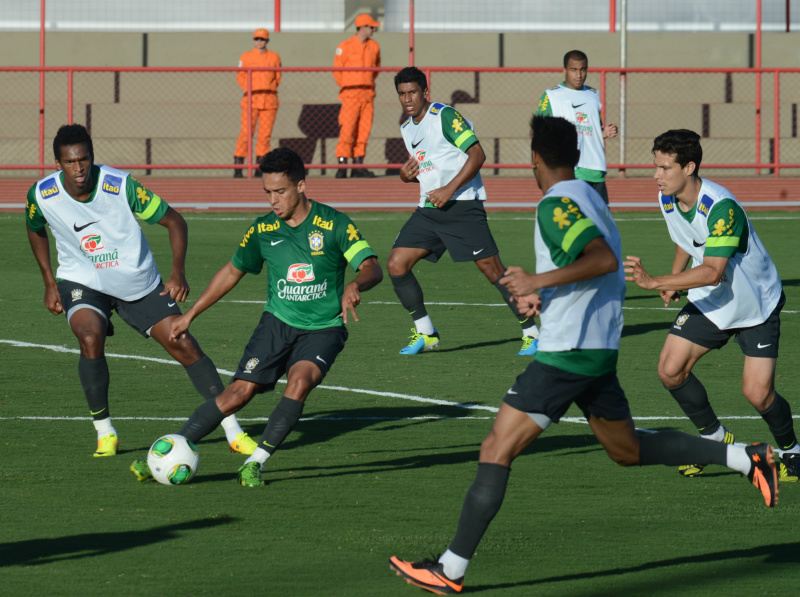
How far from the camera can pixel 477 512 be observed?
4875mm

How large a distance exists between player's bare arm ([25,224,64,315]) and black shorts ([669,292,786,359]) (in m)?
3.63

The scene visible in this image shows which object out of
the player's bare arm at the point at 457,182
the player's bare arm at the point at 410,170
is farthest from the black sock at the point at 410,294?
the player's bare arm at the point at 410,170

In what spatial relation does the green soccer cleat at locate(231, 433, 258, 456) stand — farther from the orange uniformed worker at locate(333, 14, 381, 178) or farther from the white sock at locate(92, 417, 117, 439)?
the orange uniformed worker at locate(333, 14, 381, 178)

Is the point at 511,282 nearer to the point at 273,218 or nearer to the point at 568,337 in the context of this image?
the point at 568,337

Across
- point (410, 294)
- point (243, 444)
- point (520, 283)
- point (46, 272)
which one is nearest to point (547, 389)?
point (520, 283)

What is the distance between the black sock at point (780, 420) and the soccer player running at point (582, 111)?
5.54 meters

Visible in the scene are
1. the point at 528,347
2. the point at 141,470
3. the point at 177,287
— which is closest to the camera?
the point at 141,470

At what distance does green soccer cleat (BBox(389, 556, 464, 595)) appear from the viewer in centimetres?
490

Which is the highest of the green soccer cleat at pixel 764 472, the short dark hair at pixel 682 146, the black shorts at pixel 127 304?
the short dark hair at pixel 682 146

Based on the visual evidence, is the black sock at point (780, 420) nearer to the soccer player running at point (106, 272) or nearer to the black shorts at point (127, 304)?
the soccer player running at point (106, 272)

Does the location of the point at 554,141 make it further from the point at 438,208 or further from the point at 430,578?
the point at 438,208

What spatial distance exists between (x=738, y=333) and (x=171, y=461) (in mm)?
3055

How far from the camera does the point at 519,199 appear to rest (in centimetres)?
2244

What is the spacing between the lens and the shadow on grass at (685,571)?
499 centimetres
